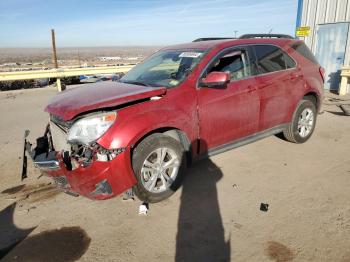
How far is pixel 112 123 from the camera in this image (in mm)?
3453

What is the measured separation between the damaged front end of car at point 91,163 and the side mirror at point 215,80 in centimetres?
135

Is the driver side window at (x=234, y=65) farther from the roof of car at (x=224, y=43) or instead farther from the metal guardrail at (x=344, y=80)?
the metal guardrail at (x=344, y=80)

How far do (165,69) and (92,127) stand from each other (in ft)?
5.83

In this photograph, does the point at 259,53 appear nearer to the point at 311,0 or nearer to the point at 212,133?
the point at 212,133

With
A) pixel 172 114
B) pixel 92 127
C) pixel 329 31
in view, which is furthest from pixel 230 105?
pixel 329 31

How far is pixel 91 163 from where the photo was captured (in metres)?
3.40

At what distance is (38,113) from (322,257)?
29.3ft

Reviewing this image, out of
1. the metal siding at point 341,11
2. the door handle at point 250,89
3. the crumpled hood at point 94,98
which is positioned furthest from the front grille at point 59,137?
the metal siding at point 341,11

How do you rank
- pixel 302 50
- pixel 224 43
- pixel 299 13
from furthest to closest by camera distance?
1. pixel 299 13
2. pixel 302 50
3. pixel 224 43

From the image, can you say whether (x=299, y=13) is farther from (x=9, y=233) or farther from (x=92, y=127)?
(x=9, y=233)

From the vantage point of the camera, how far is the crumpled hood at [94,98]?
3448 millimetres

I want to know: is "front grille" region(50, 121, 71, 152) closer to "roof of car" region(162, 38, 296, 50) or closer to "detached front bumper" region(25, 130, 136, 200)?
"detached front bumper" region(25, 130, 136, 200)

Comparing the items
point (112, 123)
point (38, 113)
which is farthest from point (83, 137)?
point (38, 113)

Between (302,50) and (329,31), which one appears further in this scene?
(329,31)
